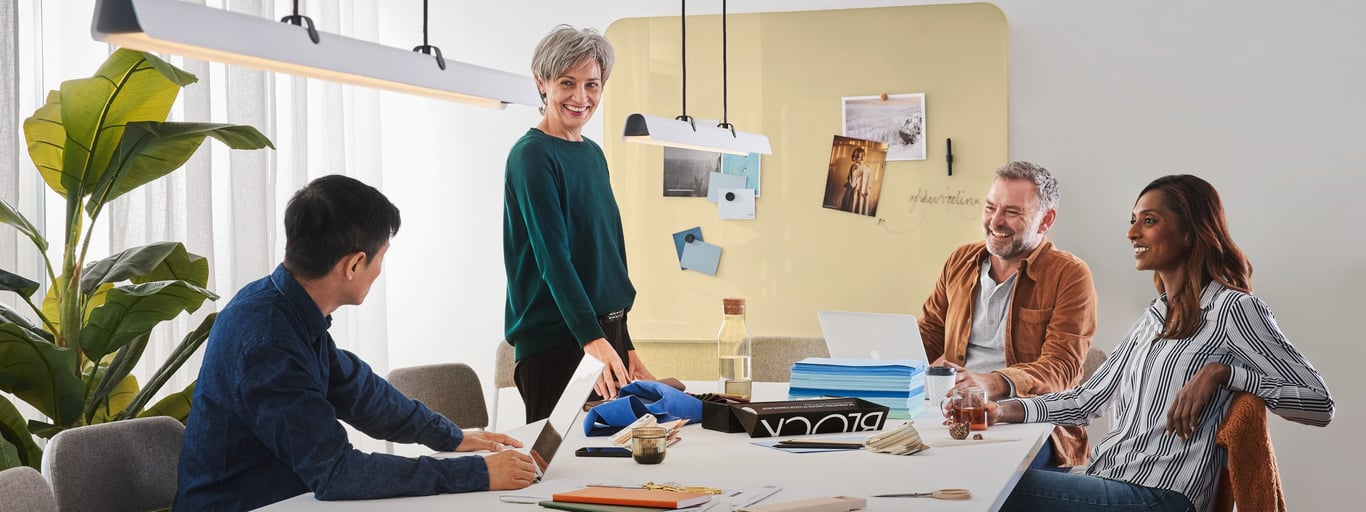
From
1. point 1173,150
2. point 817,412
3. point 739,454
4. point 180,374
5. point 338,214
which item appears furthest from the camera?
point 1173,150

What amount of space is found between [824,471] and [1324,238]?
9.04 feet

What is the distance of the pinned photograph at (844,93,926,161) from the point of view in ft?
13.2

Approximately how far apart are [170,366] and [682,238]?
1948 millimetres

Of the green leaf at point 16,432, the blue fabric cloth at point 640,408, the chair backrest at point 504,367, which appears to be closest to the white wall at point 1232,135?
the chair backrest at point 504,367

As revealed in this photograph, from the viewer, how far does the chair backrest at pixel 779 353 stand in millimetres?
3638

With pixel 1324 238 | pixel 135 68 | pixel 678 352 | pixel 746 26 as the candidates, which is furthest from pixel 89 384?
pixel 1324 238

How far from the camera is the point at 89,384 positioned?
2668 millimetres

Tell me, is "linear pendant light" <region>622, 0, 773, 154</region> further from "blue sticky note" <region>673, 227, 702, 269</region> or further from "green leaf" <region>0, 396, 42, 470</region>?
"green leaf" <region>0, 396, 42, 470</region>

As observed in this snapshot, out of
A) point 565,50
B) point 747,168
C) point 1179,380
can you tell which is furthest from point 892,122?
point 1179,380

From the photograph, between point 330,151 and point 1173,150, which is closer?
point 1173,150

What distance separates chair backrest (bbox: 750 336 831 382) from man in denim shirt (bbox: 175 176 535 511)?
6.44 ft

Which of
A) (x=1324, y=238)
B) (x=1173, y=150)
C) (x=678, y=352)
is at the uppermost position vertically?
(x=1173, y=150)

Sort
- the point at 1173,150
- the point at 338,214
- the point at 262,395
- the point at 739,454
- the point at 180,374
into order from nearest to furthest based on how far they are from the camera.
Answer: the point at 262,395, the point at 338,214, the point at 739,454, the point at 180,374, the point at 1173,150

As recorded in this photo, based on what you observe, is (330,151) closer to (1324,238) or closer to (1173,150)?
(1173,150)
